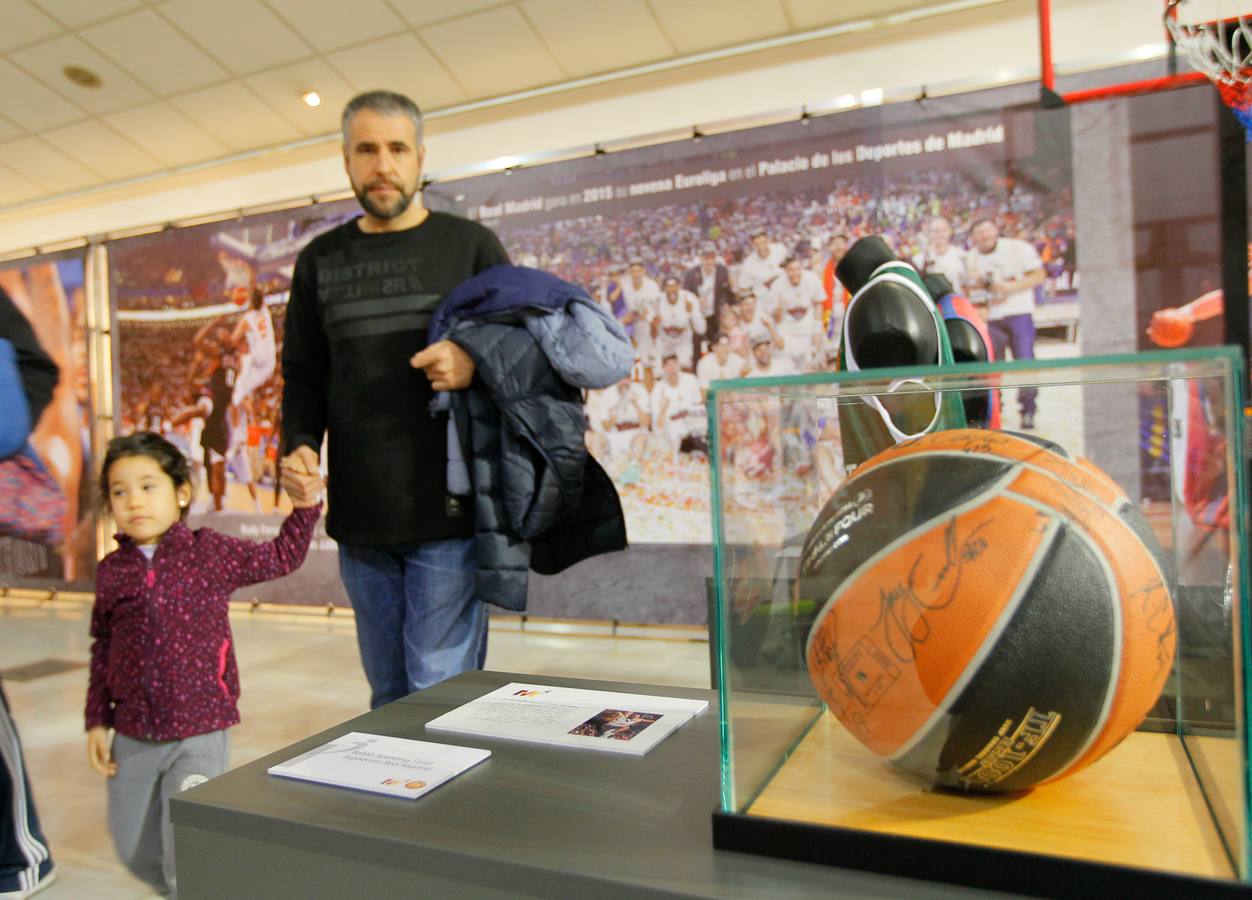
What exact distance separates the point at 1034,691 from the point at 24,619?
7.32 metres

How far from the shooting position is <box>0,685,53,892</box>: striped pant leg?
6.56 ft

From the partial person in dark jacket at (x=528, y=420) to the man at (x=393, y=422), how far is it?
0.07 meters

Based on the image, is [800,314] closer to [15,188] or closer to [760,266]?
[760,266]

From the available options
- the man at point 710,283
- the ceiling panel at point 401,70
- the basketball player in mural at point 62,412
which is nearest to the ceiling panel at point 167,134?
the ceiling panel at point 401,70

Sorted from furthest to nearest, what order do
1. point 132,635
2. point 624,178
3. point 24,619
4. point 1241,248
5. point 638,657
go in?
point 24,619 → point 624,178 → point 638,657 → point 1241,248 → point 132,635

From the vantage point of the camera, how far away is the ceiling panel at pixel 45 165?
20.6ft

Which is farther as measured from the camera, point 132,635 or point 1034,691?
point 132,635

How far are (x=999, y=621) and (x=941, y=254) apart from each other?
4.14 metres

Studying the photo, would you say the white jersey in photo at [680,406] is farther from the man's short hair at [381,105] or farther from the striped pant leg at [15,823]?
the striped pant leg at [15,823]

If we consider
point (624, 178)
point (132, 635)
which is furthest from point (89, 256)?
point (132, 635)

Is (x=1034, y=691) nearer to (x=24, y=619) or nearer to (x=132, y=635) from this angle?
(x=132, y=635)

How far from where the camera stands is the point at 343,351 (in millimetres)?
2076
